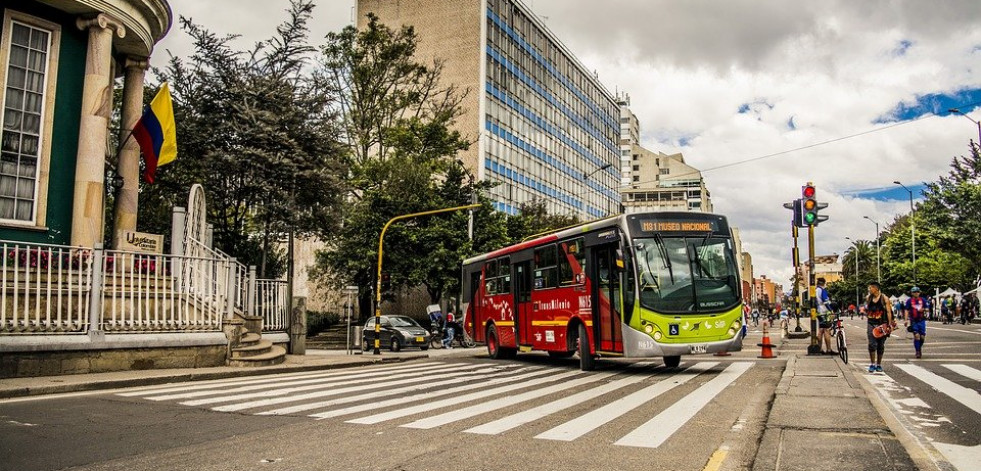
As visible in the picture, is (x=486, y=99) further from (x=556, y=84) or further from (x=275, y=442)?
(x=275, y=442)

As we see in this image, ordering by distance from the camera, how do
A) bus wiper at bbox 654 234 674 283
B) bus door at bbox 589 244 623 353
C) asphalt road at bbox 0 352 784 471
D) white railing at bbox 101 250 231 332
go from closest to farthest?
asphalt road at bbox 0 352 784 471 < white railing at bbox 101 250 231 332 < bus wiper at bbox 654 234 674 283 < bus door at bbox 589 244 623 353

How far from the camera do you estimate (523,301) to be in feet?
62.7

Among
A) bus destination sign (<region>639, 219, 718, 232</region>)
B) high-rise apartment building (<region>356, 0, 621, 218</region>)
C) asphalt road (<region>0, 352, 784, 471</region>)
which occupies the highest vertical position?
high-rise apartment building (<region>356, 0, 621, 218</region>)

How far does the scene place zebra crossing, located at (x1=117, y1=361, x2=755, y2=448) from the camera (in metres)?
7.70

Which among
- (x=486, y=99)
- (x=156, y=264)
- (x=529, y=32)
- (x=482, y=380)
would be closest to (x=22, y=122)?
(x=156, y=264)

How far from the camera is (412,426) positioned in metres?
7.36

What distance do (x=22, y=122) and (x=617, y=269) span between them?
42.7ft

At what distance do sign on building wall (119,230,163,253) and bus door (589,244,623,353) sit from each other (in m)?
10.0

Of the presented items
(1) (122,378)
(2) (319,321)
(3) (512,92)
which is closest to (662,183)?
(3) (512,92)

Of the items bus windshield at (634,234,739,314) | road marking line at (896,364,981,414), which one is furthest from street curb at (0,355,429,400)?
road marking line at (896,364,981,414)

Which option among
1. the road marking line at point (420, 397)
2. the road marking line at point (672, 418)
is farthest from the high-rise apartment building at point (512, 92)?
the road marking line at point (672, 418)

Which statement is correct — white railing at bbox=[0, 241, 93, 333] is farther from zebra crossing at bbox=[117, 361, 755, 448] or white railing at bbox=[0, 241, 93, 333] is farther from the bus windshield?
the bus windshield

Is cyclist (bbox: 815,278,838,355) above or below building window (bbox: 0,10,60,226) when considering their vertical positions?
below

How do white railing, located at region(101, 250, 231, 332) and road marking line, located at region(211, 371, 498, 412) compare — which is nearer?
road marking line, located at region(211, 371, 498, 412)
